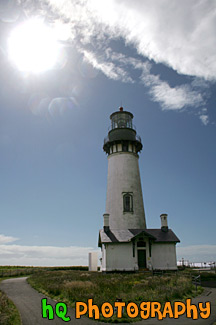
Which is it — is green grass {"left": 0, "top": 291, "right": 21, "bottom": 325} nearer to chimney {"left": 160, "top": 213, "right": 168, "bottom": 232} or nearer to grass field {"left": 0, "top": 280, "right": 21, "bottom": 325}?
grass field {"left": 0, "top": 280, "right": 21, "bottom": 325}

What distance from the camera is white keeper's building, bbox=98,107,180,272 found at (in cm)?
2812

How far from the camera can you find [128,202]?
32688 millimetres

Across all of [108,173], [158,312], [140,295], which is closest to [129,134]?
[108,173]

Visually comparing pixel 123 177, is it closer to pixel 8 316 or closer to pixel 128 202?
pixel 128 202

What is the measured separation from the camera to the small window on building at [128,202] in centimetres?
3244

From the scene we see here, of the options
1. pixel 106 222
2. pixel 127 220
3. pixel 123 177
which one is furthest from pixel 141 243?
pixel 123 177

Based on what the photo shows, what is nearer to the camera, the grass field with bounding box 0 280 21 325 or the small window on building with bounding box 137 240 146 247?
the grass field with bounding box 0 280 21 325

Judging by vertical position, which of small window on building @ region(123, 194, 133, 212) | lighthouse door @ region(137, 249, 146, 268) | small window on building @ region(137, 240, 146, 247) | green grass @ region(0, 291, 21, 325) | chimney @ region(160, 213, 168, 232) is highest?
small window on building @ region(123, 194, 133, 212)

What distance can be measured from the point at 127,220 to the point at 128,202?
2.19 meters

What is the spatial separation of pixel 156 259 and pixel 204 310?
18.5 metres

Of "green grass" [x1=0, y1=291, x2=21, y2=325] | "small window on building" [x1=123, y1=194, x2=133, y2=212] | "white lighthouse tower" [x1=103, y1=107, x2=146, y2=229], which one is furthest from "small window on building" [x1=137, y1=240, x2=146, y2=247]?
"green grass" [x1=0, y1=291, x2=21, y2=325]

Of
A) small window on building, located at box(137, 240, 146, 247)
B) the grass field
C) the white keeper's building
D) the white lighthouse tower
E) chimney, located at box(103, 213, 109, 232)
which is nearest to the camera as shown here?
the grass field

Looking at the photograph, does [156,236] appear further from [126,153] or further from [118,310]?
[118,310]

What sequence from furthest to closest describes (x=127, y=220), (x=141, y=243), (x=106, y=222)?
1. (x=127, y=220)
2. (x=106, y=222)
3. (x=141, y=243)
